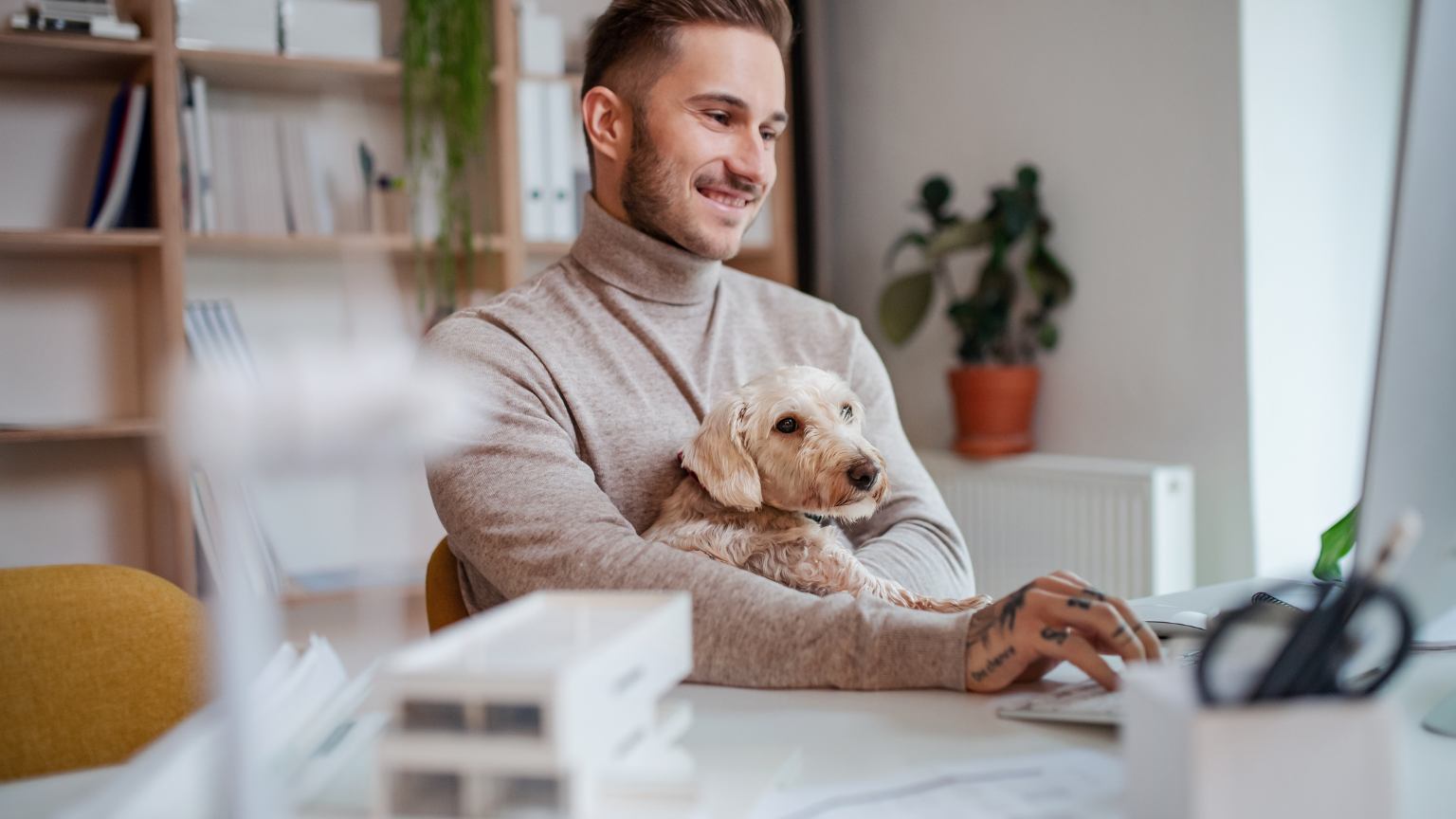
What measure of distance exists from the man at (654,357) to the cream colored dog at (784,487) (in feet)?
0.21

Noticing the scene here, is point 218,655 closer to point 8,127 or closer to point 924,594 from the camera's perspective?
point 924,594

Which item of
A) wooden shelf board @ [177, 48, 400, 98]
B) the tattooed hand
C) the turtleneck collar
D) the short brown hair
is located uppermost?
wooden shelf board @ [177, 48, 400, 98]

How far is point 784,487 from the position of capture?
142cm

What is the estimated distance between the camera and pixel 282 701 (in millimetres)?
691

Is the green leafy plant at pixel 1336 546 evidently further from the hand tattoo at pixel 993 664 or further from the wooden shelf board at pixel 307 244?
the wooden shelf board at pixel 307 244

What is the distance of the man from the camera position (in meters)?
1.03

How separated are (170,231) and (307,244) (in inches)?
12.0

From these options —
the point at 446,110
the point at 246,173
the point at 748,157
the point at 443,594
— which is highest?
the point at 446,110

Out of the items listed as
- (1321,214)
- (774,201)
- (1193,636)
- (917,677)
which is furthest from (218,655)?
(774,201)

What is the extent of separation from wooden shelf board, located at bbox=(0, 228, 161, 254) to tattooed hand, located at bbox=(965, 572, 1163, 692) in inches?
91.8

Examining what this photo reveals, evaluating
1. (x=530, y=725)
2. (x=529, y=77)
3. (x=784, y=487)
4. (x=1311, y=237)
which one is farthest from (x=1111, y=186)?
(x=530, y=725)

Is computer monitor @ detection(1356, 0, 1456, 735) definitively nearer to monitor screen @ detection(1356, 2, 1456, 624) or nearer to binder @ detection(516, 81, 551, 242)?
monitor screen @ detection(1356, 2, 1456, 624)

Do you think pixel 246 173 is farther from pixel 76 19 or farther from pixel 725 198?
pixel 725 198

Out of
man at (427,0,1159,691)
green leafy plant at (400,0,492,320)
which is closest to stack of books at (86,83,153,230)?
green leafy plant at (400,0,492,320)
